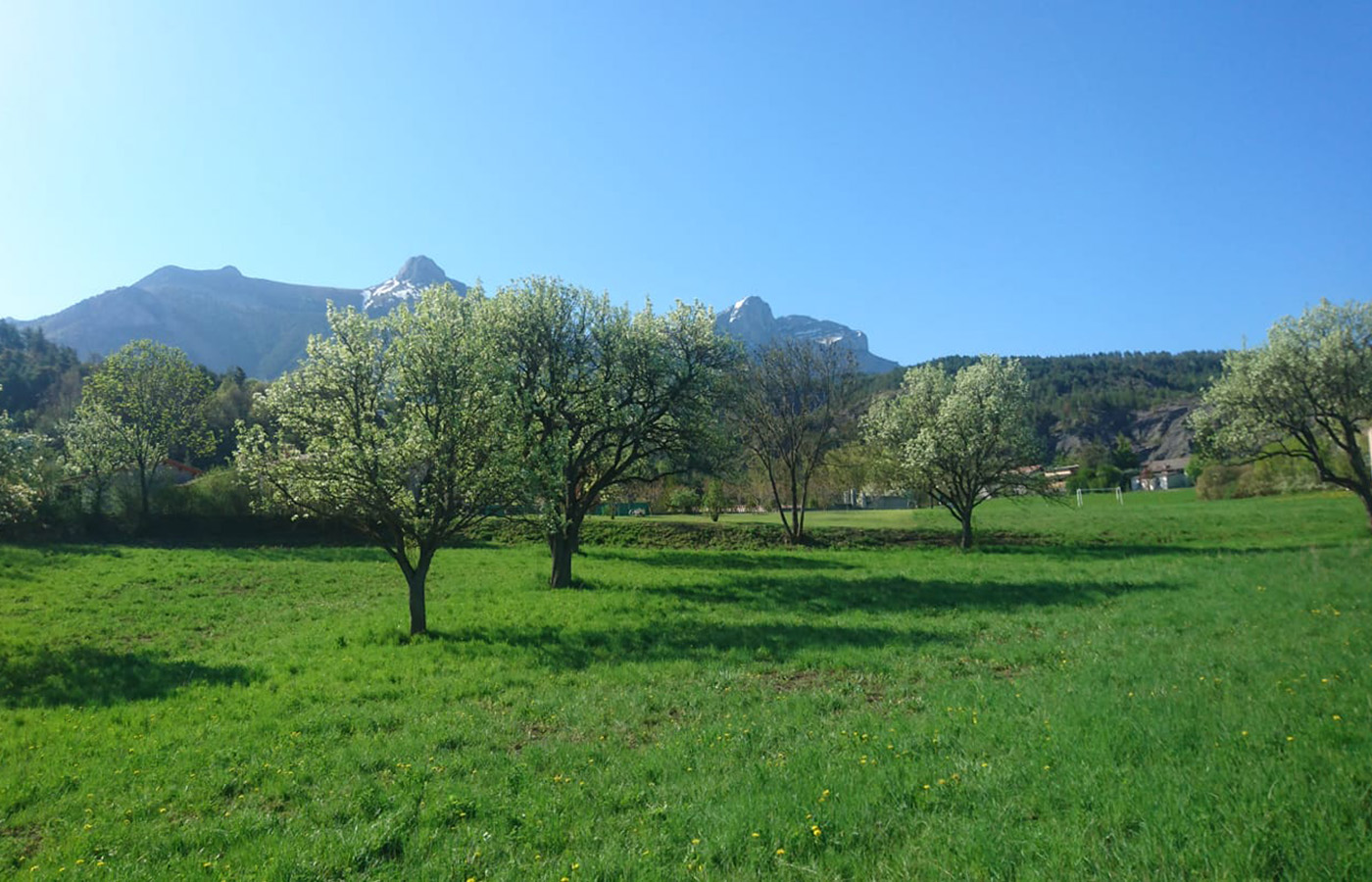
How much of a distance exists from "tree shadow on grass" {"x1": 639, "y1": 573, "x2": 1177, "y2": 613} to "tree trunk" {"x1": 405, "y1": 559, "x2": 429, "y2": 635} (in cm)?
849

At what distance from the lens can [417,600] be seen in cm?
1869

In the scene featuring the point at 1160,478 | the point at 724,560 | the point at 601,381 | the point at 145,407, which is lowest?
the point at 724,560

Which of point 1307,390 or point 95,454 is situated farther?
point 95,454

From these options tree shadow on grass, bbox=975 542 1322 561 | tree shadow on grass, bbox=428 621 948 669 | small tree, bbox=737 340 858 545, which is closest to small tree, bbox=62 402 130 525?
small tree, bbox=737 340 858 545

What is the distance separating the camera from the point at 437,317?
21.1 meters

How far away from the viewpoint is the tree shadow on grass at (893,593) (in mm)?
21750

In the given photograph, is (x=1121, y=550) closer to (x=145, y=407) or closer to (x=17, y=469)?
(x=17, y=469)

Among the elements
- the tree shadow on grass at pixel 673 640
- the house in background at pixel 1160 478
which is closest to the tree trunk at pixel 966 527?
the tree shadow on grass at pixel 673 640

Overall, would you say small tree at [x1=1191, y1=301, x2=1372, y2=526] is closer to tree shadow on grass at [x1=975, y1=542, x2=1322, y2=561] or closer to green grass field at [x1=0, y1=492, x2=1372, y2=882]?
tree shadow on grass at [x1=975, y1=542, x2=1322, y2=561]

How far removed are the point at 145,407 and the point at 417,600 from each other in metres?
44.3

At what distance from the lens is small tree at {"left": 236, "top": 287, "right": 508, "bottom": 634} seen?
1844 centimetres

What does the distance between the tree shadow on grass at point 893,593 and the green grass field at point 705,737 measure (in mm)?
298

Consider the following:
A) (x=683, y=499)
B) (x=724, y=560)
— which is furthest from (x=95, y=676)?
(x=683, y=499)

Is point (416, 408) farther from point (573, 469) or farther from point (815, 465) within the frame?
point (815, 465)
